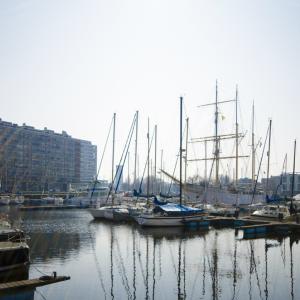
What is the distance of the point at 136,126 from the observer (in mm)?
73188

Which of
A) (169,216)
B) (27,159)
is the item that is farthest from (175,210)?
(27,159)

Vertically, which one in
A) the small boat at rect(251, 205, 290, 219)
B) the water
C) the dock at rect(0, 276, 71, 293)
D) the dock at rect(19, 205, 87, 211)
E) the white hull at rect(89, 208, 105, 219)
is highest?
the small boat at rect(251, 205, 290, 219)

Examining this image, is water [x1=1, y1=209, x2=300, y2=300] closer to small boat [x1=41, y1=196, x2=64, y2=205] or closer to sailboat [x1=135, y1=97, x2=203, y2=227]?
sailboat [x1=135, y1=97, x2=203, y2=227]

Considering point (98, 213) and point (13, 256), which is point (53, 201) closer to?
point (98, 213)

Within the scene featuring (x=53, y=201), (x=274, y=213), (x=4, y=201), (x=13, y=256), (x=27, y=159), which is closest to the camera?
(x=13, y=256)

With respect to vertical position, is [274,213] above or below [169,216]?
above

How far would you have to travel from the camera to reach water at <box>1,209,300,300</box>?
21859mm

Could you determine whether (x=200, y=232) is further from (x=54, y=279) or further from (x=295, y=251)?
(x=54, y=279)

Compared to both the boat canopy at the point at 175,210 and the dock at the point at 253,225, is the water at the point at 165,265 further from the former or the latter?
the boat canopy at the point at 175,210

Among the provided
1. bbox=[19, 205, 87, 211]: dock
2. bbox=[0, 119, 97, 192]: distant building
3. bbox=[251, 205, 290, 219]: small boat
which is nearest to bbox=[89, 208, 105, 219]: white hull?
bbox=[251, 205, 290, 219]: small boat

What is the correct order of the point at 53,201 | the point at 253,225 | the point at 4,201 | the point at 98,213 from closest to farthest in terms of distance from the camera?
the point at 253,225 < the point at 98,213 < the point at 4,201 < the point at 53,201

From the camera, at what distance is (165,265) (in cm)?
2867

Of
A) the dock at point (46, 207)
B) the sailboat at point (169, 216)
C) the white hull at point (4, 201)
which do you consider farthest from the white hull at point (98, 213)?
the white hull at point (4, 201)

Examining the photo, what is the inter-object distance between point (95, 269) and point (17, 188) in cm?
15160
